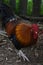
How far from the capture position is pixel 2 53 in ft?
14.6

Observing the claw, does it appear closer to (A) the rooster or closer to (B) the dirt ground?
(B) the dirt ground

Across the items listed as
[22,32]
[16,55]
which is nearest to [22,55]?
[16,55]

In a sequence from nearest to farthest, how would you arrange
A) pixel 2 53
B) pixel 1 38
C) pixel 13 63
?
pixel 13 63 → pixel 2 53 → pixel 1 38

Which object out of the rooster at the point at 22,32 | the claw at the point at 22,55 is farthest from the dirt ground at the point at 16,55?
the rooster at the point at 22,32

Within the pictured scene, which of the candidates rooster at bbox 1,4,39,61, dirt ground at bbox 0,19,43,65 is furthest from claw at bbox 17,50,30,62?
rooster at bbox 1,4,39,61

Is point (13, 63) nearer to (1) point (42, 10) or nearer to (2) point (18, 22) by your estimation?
(2) point (18, 22)

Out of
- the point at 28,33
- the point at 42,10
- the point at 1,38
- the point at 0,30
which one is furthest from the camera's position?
the point at 42,10

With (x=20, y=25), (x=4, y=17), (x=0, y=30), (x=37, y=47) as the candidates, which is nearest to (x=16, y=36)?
(x=20, y=25)

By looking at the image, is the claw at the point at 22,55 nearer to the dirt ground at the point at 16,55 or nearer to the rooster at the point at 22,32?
the dirt ground at the point at 16,55

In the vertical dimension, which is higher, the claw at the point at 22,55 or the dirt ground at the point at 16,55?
the claw at the point at 22,55

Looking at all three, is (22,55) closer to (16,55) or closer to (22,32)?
(16,55)

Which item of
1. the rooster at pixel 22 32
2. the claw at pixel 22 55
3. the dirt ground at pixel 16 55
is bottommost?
the dirt ground at pixel 16 55

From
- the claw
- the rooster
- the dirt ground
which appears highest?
the rooster

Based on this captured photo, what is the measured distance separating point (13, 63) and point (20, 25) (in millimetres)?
742
